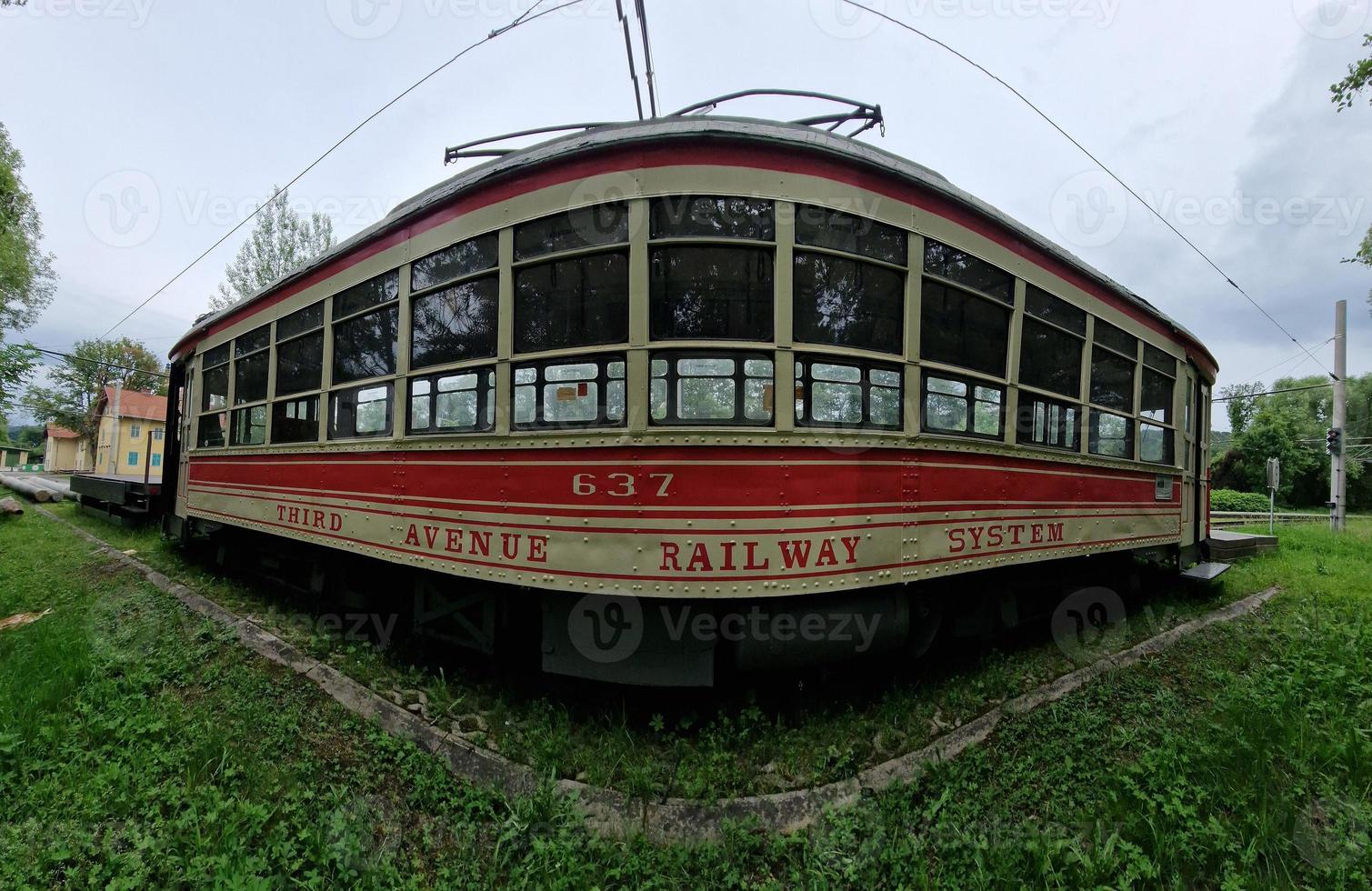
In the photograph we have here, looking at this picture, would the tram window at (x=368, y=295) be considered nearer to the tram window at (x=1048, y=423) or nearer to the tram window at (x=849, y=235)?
the tram window at (x=849, y=235)

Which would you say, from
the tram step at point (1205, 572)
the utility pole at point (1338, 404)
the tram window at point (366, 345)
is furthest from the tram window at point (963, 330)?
the utility pole at point (1338, 404)

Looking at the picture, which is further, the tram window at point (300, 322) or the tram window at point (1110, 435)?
the tram window at point (1110, 435)

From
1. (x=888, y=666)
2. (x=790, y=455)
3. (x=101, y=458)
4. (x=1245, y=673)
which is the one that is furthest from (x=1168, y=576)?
(x=101, y=458)

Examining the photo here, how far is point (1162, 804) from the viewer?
2.48 meters

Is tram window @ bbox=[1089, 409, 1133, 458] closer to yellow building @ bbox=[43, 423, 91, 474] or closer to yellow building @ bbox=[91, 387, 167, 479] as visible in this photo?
yellow building @ bbox=[91, 387, 167, 479]

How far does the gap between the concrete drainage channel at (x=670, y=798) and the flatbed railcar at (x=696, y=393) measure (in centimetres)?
54

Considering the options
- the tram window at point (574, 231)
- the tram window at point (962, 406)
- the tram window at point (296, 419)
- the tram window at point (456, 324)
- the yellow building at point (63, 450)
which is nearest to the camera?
the tram window at point (574, 231)

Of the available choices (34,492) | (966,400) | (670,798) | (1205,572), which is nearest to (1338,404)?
(1205,572)

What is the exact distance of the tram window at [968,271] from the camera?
325 cm

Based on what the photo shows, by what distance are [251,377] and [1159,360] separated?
28.5ft

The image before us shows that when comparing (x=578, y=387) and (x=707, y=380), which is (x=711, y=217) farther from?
(x=578, y=387)

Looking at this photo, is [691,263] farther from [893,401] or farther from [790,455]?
[893,401]

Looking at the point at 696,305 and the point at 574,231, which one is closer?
the point at 696,305

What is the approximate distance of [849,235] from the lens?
117 inches
